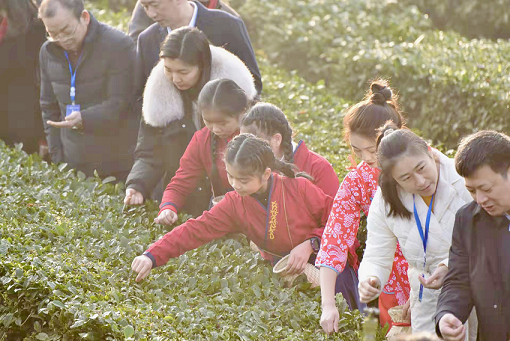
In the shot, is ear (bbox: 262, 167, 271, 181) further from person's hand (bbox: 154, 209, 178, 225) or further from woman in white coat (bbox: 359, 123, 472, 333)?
person's hand (bbox: 154, 209, 178, 225)

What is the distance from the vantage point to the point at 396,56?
8945 mm

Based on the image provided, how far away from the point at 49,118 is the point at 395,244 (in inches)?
136

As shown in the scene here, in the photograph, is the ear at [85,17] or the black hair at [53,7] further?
the ear at [85,17]

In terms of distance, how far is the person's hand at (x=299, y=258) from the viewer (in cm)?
411

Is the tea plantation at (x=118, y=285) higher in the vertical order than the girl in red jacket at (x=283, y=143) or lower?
lower

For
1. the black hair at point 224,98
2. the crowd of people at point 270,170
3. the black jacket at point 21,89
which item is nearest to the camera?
the crowd of people at point 270,170

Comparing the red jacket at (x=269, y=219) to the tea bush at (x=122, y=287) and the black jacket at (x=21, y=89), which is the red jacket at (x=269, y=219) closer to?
the tea bush at (x=122, y=287)

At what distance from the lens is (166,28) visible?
552 centimetres

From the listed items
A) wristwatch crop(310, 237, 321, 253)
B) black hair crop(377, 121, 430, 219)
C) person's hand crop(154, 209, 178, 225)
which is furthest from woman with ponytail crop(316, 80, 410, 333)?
person's hand crop(154, 209, 178, 225)

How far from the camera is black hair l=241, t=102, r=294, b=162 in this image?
4.39 meters

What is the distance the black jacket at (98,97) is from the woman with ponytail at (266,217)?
193 cm

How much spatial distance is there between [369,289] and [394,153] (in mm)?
629

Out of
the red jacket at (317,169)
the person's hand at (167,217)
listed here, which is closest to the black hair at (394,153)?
the red jacket at (317,169)

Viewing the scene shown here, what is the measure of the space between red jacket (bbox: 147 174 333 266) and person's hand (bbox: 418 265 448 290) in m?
0.90
